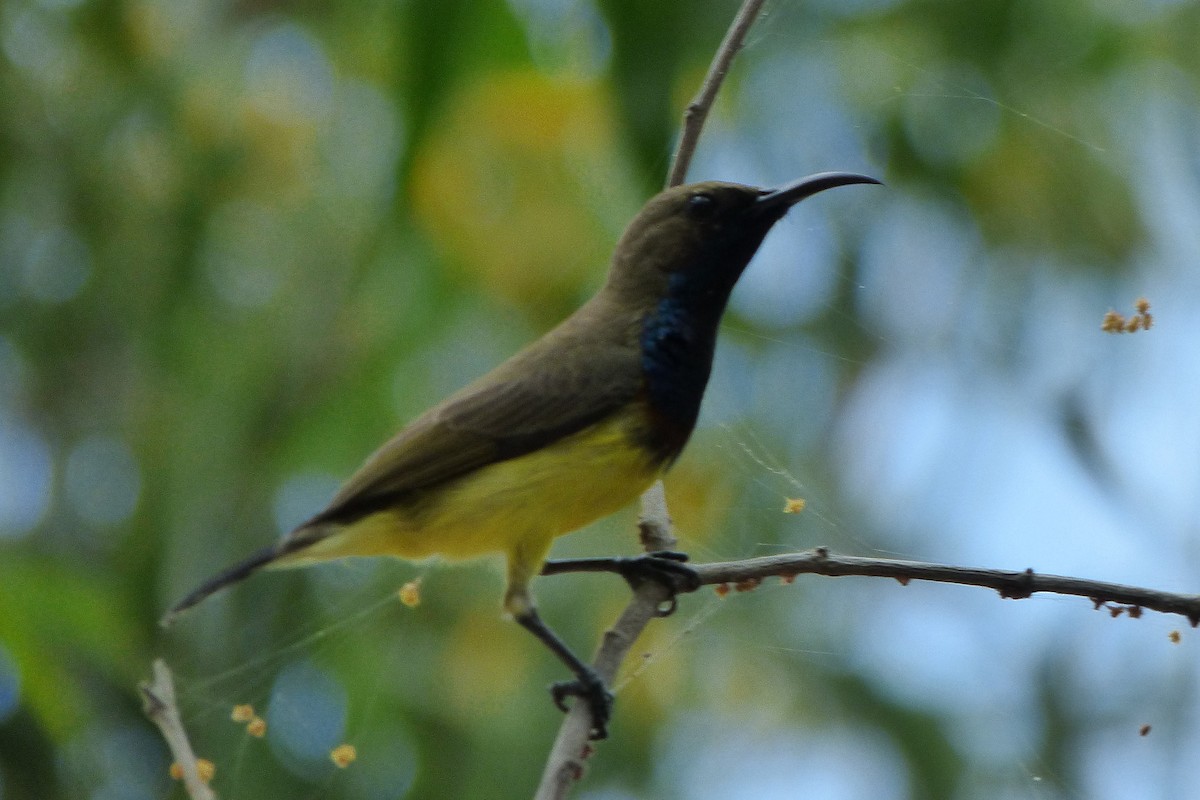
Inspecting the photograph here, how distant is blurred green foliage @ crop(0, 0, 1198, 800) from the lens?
4.14 meters

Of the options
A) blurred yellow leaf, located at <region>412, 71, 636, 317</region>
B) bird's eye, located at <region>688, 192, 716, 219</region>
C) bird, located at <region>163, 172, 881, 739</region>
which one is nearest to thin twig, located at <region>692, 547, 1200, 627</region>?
bird, located at <region>163, 172, 881, 739</region>

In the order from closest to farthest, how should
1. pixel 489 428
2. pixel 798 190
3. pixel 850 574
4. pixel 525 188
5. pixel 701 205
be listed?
pixel 850 574
pixel 489 428
pixel 798 190
pixel 701 205
pixel 525 188

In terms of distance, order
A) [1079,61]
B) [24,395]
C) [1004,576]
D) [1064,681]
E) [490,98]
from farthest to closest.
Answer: [24,395] < [490,98] < [1079,61] < [1064,681] < [1004,576]

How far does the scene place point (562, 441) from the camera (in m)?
3.56

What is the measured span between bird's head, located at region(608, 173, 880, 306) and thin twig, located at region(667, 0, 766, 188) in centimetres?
28

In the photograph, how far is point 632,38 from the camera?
4.22 m

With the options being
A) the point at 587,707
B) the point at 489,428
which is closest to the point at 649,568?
the point at 489,428

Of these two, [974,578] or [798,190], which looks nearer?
[974,578]

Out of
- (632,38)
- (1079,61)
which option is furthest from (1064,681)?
(632,38)

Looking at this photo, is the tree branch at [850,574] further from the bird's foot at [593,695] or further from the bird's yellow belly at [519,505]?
the bird's yellow belly at [519,505]

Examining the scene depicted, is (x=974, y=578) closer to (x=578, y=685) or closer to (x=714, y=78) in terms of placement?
(x=578, y=685)

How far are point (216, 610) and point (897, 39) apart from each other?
265cm

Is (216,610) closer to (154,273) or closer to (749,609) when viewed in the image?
(154,273)

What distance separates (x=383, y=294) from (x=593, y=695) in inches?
85.4
